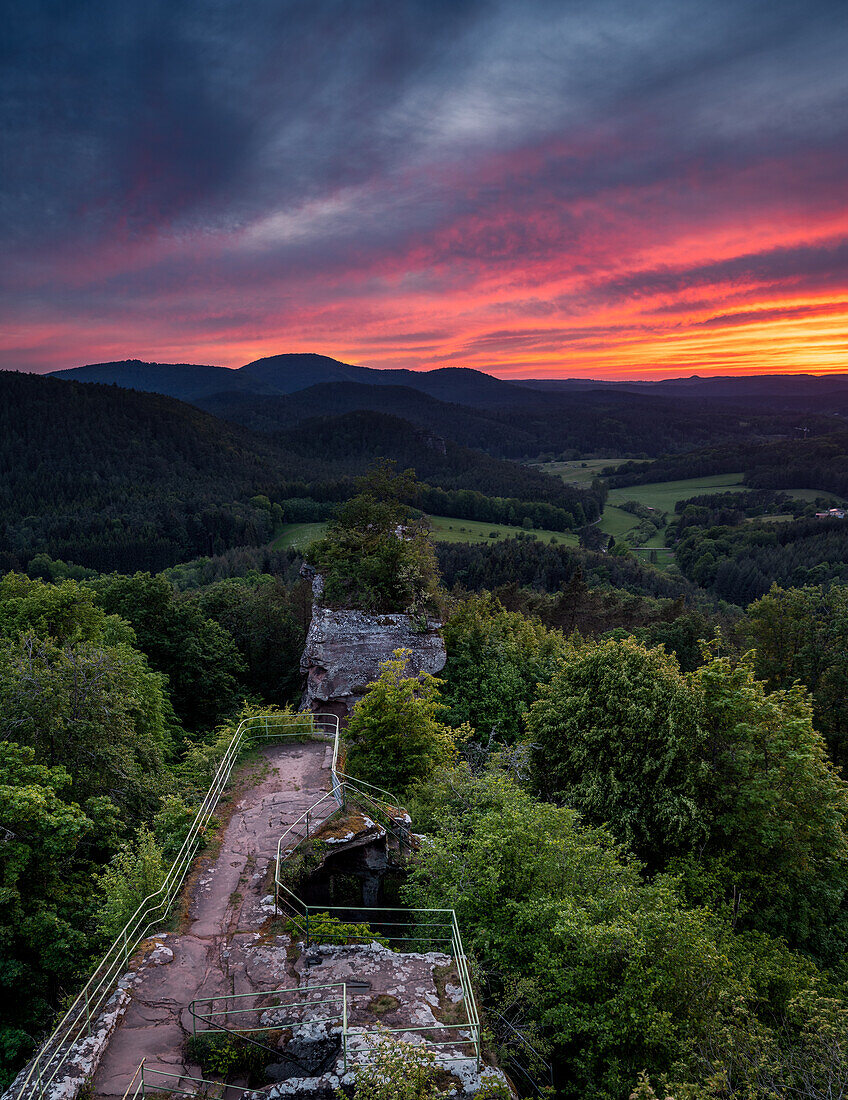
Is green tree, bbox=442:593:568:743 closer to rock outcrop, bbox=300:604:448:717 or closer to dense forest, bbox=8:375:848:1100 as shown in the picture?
dense forest, bbox=8:375:848:1100

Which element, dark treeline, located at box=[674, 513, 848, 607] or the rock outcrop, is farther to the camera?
dark treeline, located at box=[674, 513, 848, 607]

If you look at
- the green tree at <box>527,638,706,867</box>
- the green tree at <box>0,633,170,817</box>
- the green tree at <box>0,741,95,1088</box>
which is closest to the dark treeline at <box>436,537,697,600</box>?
the green tree at <box>527,638,706,867</box>

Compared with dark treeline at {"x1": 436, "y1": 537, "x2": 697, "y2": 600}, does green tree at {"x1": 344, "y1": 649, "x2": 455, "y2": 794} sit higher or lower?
higher

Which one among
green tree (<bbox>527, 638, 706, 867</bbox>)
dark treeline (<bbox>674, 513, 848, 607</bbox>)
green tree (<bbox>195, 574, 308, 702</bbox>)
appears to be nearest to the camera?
green tree (<bbox>527, 638, 706, 867</bbox>)

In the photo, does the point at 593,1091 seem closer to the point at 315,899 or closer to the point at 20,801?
the point at 315,899

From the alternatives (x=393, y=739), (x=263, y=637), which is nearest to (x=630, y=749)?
(x=393, y=739)

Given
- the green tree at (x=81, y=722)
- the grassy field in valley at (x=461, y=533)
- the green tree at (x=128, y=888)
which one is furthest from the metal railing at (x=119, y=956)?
the grassy field in valley at (x=461, y=533)

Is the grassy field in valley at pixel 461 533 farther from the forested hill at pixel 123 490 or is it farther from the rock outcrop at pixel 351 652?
the rock outcrop at pixel 351 652
